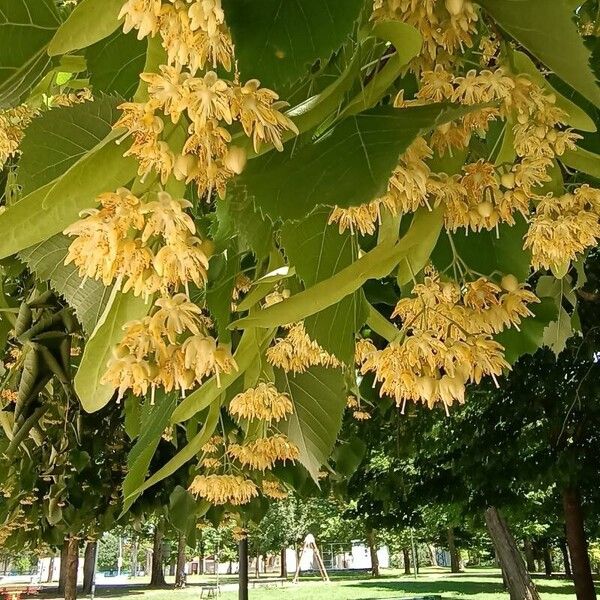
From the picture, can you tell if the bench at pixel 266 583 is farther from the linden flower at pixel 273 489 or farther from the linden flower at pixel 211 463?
the linden flower at pixel 211 463

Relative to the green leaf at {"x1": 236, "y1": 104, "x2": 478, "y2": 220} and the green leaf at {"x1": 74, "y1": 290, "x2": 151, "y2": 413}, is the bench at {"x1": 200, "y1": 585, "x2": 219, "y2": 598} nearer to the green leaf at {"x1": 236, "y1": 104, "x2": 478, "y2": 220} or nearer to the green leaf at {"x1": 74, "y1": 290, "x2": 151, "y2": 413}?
the green leaf at {"x1": 74, "y1": 290, "x2": 151, "y2": 413}

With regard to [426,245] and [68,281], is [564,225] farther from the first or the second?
[68,281]

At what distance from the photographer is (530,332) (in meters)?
0.95

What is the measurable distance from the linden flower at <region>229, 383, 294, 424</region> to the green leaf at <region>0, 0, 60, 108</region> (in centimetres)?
58

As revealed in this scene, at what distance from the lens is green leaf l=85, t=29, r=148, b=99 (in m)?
0.71

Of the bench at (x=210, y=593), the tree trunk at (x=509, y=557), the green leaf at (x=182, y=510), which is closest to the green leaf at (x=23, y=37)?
the green leaf at (x=182, y=510)

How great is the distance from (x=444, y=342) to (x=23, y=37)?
497mm

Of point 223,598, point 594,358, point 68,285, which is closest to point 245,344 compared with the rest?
point 68,285

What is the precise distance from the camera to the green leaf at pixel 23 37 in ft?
2.29

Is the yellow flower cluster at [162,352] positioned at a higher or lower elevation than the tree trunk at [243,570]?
higher

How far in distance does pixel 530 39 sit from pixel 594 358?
12.1 feet

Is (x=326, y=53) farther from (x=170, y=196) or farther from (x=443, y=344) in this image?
(x=443, y=344)

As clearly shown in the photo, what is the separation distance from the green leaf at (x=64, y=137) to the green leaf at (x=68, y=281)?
0.10 metres

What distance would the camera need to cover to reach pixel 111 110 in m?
0.77
